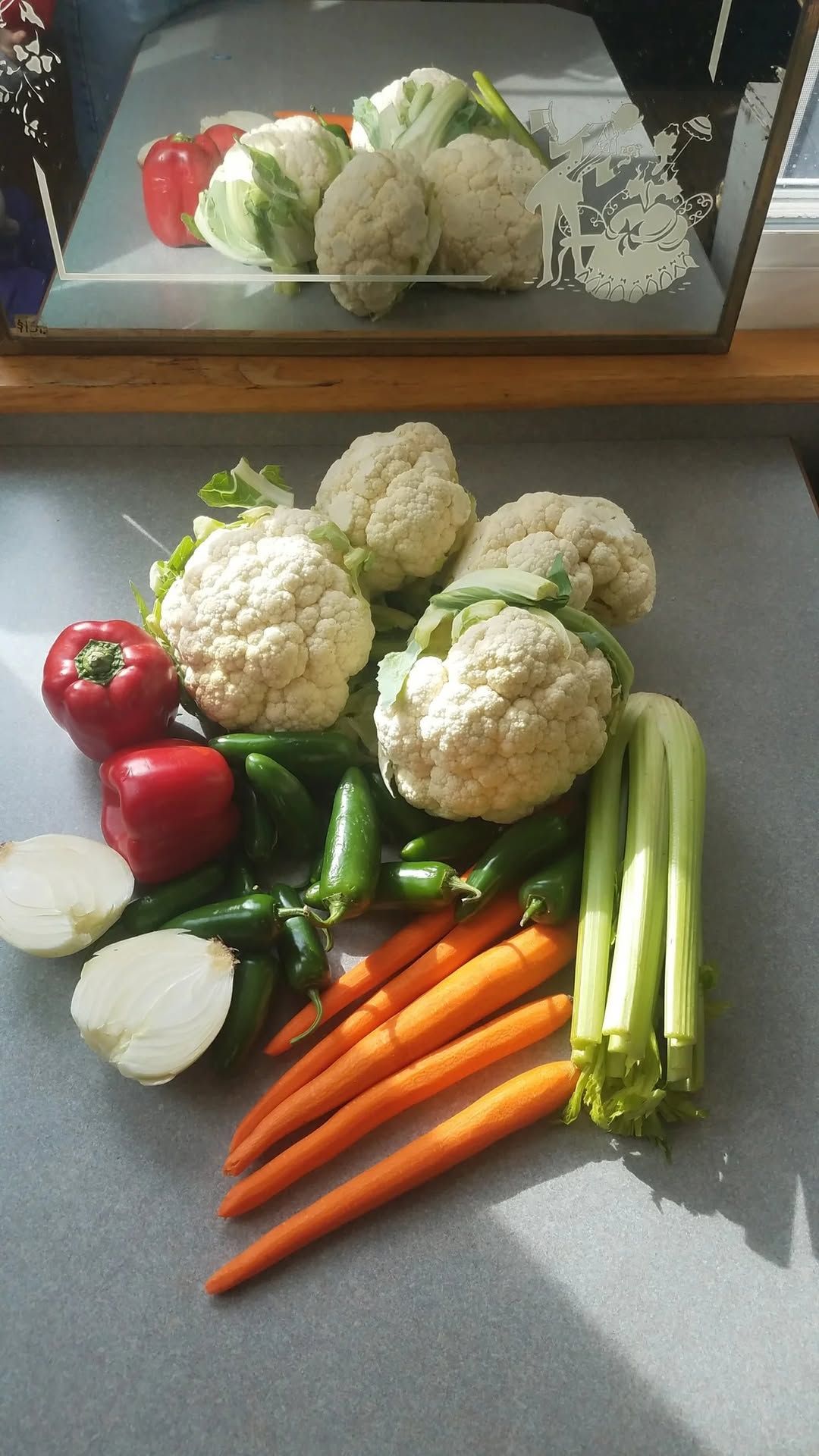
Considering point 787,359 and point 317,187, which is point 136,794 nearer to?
point 317,187

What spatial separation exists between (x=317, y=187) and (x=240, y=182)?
0.09 metres

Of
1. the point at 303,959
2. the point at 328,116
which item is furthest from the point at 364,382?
the point at 303,959

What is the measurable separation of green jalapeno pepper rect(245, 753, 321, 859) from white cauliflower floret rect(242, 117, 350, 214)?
2.26ft

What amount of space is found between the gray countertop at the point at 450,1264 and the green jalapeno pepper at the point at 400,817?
0.38 feet

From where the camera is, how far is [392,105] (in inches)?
49.7

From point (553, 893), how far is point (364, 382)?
0.73 m

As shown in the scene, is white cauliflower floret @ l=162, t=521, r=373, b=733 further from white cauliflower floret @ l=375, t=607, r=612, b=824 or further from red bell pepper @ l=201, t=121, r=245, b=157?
red bell pepper @ l=201, t=121, r=245, b=157

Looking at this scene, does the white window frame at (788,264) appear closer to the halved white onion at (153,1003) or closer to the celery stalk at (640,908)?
the celery stalk at (640,908)

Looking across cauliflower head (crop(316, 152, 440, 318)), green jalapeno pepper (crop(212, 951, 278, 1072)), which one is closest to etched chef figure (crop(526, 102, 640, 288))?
cauliflower head (crop(316, 152, 440, 318))

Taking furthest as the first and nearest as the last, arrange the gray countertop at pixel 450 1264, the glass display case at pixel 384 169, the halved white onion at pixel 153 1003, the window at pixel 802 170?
the window at pixel 802 170 < the glass display case at pixel 384 169 < the halved white onion at pixel 153 1003 < the gray countertop at pixel 450 1264

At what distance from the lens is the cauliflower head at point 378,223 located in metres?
1.24

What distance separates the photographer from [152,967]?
872 millimetres

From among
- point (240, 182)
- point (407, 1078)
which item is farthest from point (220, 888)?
point (240, 182)

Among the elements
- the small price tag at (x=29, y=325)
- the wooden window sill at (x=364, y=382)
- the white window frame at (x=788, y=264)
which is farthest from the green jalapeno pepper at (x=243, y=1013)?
the white window frame at (x=788, y=264)
